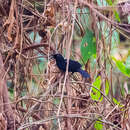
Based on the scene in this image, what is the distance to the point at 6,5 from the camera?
2678mm

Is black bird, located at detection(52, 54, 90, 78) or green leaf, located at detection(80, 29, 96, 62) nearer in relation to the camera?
green leaf, located at detection(80, 29, 96, 62)

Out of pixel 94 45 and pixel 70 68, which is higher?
pixel 94 45

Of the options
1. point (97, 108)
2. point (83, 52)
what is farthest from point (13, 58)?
point (97, 108)

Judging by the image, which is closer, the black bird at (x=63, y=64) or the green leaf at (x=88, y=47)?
the green leaf at (x=88, y=47)

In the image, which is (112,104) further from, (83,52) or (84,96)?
(83,52)

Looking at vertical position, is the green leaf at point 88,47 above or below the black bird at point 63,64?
above

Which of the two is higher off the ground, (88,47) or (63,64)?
(88,47)

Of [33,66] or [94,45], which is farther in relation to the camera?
[33,66]

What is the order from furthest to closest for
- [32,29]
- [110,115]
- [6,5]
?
[32,29] < [6,5] < [110,115]

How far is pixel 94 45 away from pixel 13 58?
0.77 m

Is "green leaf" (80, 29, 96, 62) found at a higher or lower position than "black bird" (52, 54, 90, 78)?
higher

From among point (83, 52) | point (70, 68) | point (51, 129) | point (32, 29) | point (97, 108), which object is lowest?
point (51, 129)

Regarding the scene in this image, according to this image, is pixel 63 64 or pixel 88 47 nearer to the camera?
pixel 88 47

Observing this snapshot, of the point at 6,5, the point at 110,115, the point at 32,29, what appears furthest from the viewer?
the point at 32,29
